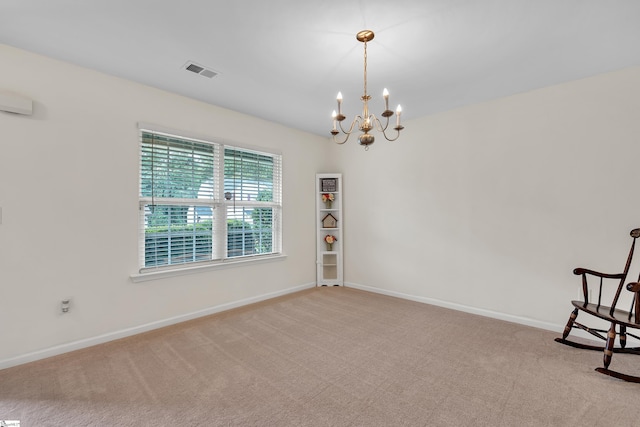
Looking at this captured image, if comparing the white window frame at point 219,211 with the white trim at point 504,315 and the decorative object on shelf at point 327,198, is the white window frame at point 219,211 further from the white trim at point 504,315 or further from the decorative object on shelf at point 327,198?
the white trim at point 504,315

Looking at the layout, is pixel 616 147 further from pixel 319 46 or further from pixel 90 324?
pixel 90 324

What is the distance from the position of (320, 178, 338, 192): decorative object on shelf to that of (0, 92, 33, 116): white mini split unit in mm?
3406

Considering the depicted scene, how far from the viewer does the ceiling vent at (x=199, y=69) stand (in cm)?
256

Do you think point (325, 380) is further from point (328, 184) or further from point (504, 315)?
point (328, 184)

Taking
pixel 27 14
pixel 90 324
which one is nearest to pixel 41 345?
pixel 90 324

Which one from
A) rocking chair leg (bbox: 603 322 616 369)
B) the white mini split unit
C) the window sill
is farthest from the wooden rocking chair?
the white mini split unit

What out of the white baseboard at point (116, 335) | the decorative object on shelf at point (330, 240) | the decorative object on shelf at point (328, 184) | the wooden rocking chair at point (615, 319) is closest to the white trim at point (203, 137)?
the decorative object on shelf at point (328, 184)

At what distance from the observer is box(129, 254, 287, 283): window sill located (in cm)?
293

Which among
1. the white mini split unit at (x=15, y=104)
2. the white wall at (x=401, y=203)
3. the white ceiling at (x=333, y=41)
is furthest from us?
the white wall at (x=401, y=203)

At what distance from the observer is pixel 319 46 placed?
2246 mm

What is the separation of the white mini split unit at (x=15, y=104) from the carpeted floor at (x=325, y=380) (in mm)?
2014

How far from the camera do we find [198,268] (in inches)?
130

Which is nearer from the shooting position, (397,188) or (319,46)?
(319,46)

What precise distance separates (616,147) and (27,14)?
4.77 meters
